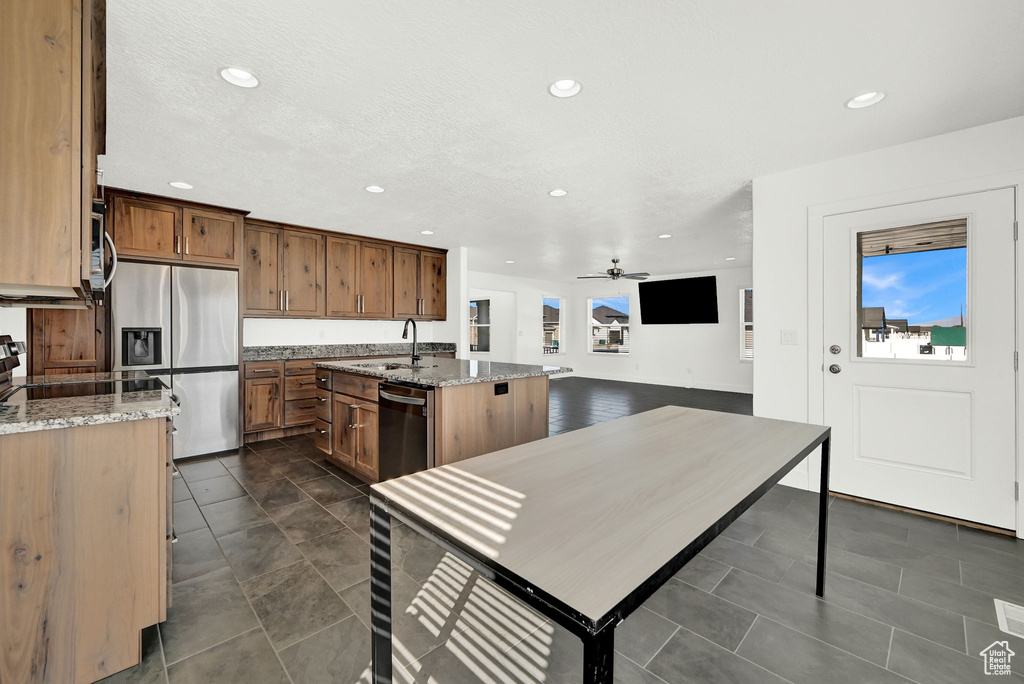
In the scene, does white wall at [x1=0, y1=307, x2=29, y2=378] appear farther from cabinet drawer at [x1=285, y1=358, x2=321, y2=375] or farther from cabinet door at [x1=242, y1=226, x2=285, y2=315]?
cabinet drawer at [x1=285, y1=358, x2=321, y2=375]

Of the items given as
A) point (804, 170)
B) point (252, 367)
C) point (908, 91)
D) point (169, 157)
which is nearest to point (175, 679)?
point (169, 157)

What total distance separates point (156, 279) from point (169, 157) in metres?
1.36

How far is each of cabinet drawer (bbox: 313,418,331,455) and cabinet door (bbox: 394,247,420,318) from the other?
2.28 meters

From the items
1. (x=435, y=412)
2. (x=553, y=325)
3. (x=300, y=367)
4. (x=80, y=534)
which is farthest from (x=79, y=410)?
(x=553, y=325)

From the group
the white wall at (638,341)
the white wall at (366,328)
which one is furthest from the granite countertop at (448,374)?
the white wall at (638,341)

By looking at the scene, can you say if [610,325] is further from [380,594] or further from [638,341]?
[380,594]

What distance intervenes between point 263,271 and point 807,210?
5126 mm

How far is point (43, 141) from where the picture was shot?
121cm

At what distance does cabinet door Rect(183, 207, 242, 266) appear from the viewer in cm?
400

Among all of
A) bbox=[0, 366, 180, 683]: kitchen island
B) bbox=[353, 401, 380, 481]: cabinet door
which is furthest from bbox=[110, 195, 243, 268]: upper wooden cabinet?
bbox=[0, 366, 180, 683]: kitchen island

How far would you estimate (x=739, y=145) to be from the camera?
2762mm

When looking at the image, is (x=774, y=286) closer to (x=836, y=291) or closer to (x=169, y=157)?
(x=836, y=291)

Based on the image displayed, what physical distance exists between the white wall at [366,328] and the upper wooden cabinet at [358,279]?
370mm

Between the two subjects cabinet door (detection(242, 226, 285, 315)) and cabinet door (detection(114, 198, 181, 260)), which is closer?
cabinet door (detection(114, 198, 181, 260))
